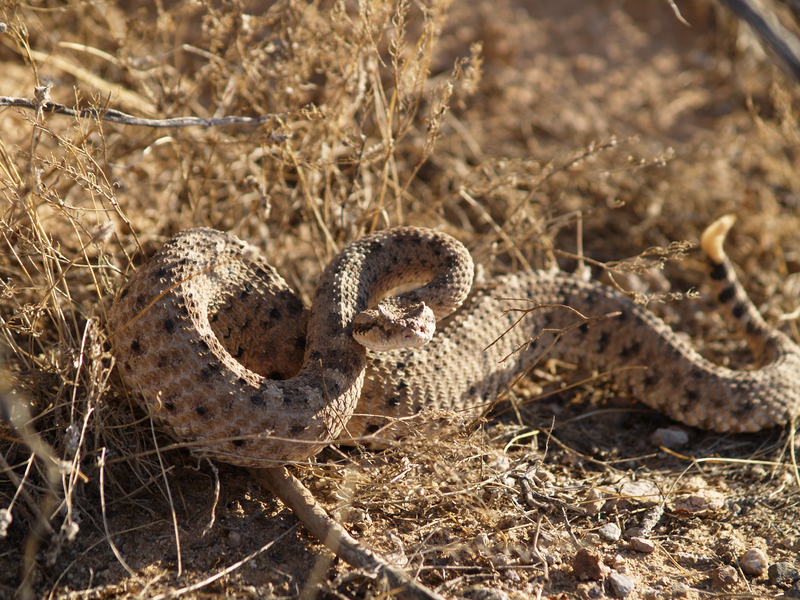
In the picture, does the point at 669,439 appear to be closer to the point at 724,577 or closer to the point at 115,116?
the point at 724,577

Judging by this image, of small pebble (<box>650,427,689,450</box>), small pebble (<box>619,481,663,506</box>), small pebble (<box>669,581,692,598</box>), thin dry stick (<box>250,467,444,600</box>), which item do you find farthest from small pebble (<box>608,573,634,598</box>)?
small pebble (<box>650,427,689,450</box>)

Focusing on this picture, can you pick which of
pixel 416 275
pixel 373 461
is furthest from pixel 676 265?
pixel 373 461

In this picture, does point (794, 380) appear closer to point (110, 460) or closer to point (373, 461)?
point (373, 461)

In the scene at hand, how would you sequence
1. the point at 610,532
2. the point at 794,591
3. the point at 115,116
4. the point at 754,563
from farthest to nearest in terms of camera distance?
the point at 115,116
the point at 610,532
the point at 754,563
the point at 794,591

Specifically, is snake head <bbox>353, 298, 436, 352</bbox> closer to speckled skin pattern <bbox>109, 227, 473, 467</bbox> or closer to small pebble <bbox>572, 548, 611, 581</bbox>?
speckled skin pattern <bbox>109, 227, 473, 467</bbox>

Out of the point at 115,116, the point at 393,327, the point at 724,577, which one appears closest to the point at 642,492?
the point at 724,577

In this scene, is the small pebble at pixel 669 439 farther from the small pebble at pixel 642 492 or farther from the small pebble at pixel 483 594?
the small pebble at pixel 483 594
